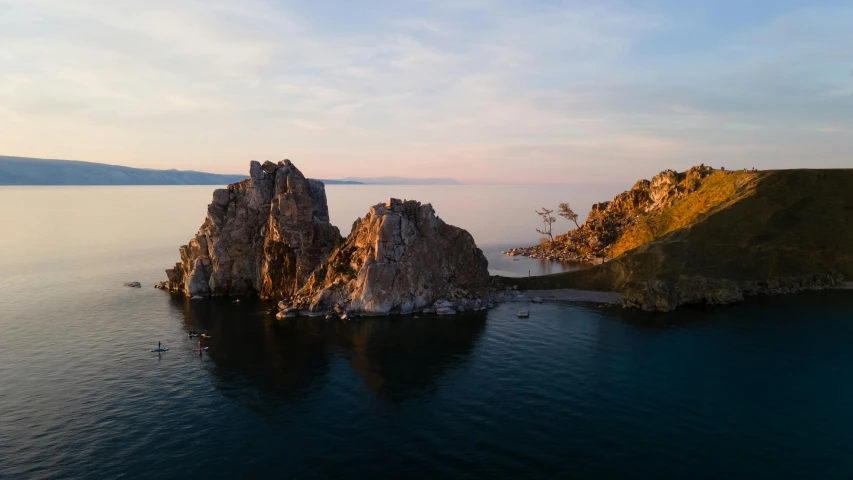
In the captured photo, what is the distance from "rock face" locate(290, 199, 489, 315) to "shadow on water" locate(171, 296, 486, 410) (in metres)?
6.24

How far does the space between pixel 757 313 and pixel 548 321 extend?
48617mm

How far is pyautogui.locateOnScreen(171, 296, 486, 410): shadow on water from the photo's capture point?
71375 millimetres

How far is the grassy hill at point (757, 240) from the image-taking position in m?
127

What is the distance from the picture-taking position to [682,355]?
80375 millimetres

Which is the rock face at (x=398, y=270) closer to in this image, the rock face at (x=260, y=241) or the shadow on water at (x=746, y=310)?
the rock face at (x=260, y=241)

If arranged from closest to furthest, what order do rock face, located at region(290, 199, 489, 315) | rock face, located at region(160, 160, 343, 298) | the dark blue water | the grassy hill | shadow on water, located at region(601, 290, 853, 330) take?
1. the dark blue water
2. shadow on water, located at region(601, 290, 853, 330)
3. rock face, located at region(290, 199, 489, 315)
4. the grassy hill
5. rock face, located at region(160, 160, 343, 298)

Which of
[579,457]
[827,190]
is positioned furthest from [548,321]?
[827,190]

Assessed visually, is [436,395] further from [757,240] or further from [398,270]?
[757,240]

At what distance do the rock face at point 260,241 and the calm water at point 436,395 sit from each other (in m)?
24.1

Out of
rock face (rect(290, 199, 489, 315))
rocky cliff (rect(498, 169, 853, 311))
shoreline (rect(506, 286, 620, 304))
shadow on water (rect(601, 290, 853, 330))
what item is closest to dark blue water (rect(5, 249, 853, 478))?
shadow on water (rect(601, 290, 853, 330))

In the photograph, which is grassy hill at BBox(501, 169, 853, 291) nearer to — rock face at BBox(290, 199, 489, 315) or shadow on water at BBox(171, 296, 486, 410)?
rock face at BBox(290, 199, 489, 315)

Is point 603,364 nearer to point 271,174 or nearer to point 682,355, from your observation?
point 682,355

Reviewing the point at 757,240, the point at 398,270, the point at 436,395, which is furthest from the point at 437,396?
the point at 757,240

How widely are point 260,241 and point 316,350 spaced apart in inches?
2317
